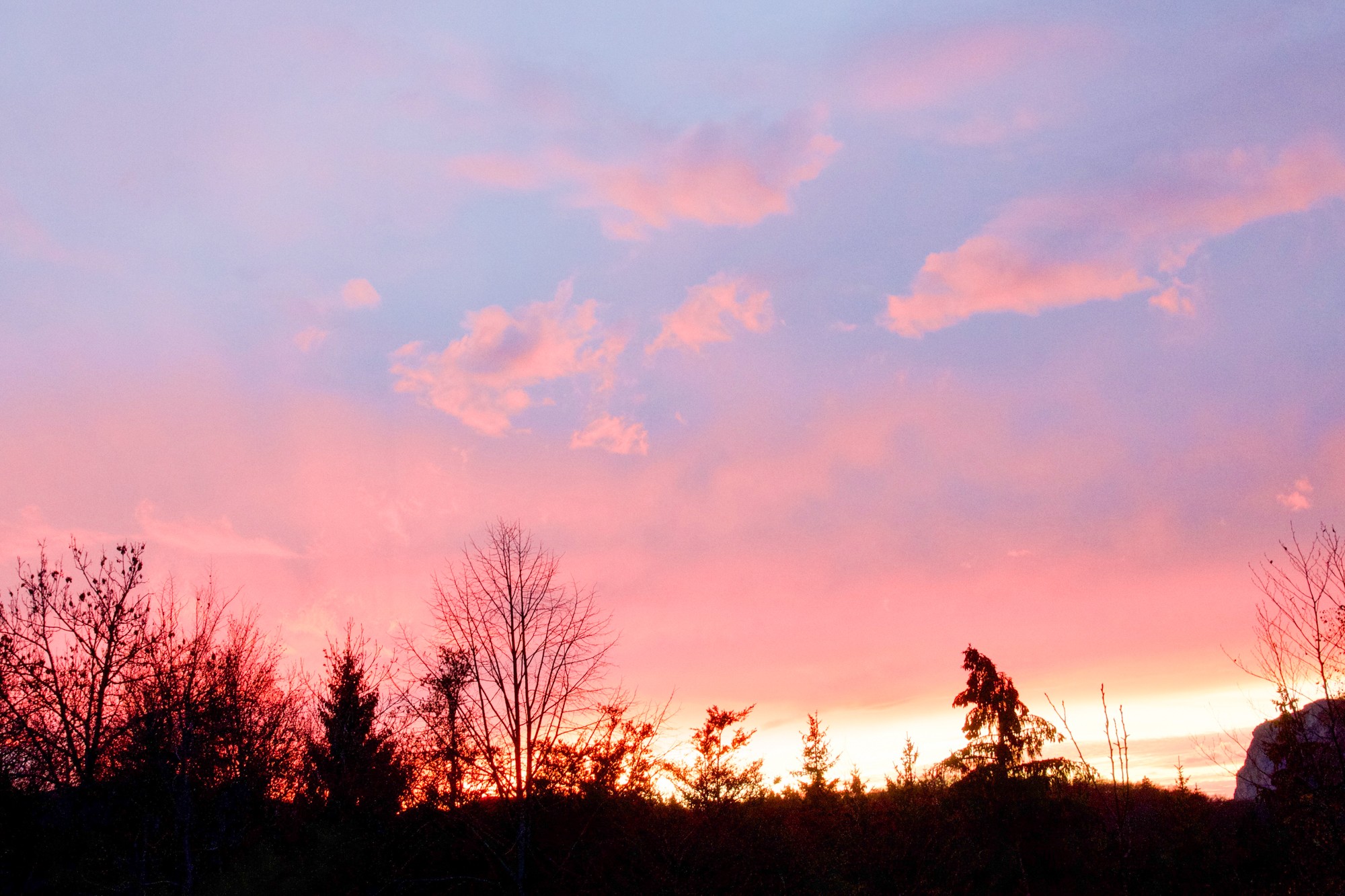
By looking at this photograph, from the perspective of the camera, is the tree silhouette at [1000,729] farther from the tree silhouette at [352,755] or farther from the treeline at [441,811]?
the tree silhouette at [352,755]

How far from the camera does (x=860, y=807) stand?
33000 millimetres

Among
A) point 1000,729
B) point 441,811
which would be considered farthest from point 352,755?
point 1000,729

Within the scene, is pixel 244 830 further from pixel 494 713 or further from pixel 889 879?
pixel 889 879

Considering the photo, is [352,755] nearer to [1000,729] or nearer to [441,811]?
[441,811]

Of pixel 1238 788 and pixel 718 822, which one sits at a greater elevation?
pixel 718 822

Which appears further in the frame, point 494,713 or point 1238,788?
point 1238,788

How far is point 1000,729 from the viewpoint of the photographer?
35.4m

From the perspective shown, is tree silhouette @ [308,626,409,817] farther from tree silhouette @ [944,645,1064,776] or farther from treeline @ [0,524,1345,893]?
tree silhouette @ [944,645,1064,776]

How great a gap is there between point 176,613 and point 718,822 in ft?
59.6

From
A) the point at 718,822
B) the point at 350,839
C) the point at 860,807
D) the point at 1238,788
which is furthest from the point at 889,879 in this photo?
the point at 1238,788

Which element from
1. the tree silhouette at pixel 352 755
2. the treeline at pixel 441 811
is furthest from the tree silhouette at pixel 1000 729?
the tree silhouette at pixel 352 755

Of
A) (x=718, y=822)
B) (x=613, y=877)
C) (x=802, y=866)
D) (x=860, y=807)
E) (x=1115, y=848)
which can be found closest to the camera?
(x=613, y=877)

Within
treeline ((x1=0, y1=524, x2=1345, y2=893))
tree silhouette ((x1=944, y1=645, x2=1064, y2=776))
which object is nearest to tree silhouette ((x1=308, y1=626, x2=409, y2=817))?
treeline ((x1=0, y1=524, x2=1345, y2=893))

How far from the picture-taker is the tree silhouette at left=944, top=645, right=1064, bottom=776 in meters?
35.3
